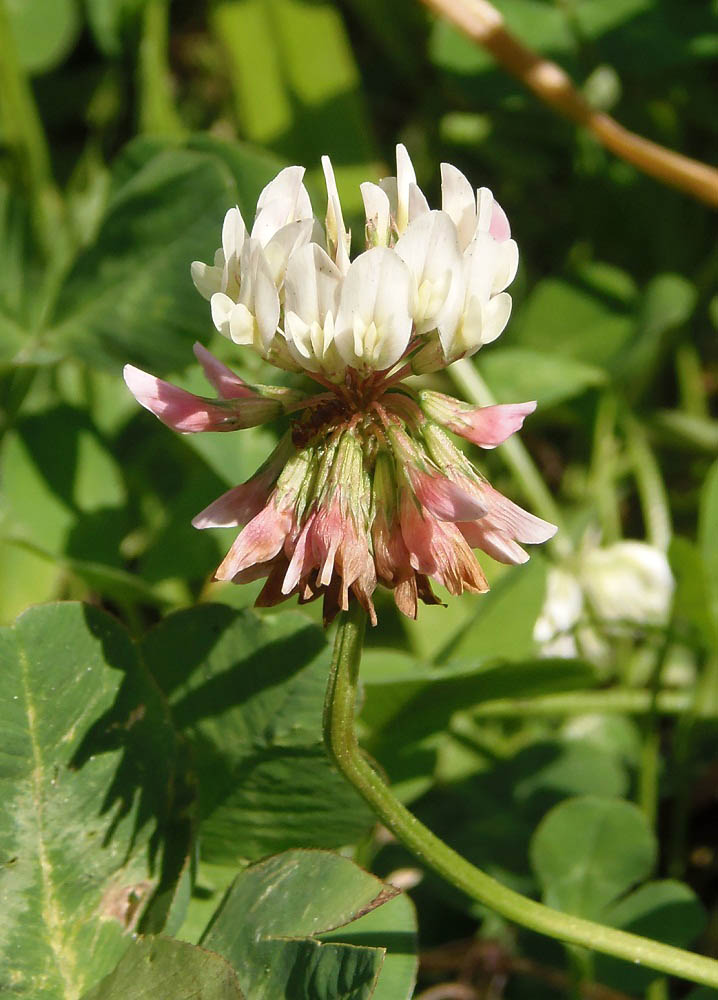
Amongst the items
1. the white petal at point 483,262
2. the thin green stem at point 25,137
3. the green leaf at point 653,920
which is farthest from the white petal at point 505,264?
the thin green stem at point 25,137

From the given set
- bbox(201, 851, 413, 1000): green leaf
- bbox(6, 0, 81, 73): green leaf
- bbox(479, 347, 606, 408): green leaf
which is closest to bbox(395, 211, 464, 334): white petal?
bbox(201, 851, 413, 1000): green leaf

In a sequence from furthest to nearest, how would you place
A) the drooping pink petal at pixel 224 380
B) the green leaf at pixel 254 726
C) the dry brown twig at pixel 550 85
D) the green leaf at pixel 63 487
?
the dry brown twig at pixel 550 85
the green leaf at pixel 63 487
the green leaf at pixel 254 726
the drooping pink petal at pixel 224 380

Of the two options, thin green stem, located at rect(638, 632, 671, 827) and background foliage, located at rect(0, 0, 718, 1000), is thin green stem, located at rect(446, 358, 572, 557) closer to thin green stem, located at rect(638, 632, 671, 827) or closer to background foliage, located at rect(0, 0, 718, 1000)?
background foliage, located at rect(0, 0, 718, 1000)

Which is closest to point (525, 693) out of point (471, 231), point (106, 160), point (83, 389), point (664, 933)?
point (664, 933)

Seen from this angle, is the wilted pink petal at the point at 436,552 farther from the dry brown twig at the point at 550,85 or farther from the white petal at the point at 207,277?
the dry brown twig at the point at 550,85

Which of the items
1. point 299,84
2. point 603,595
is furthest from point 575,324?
point 299,84

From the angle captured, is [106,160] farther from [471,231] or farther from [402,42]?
[471,231]
